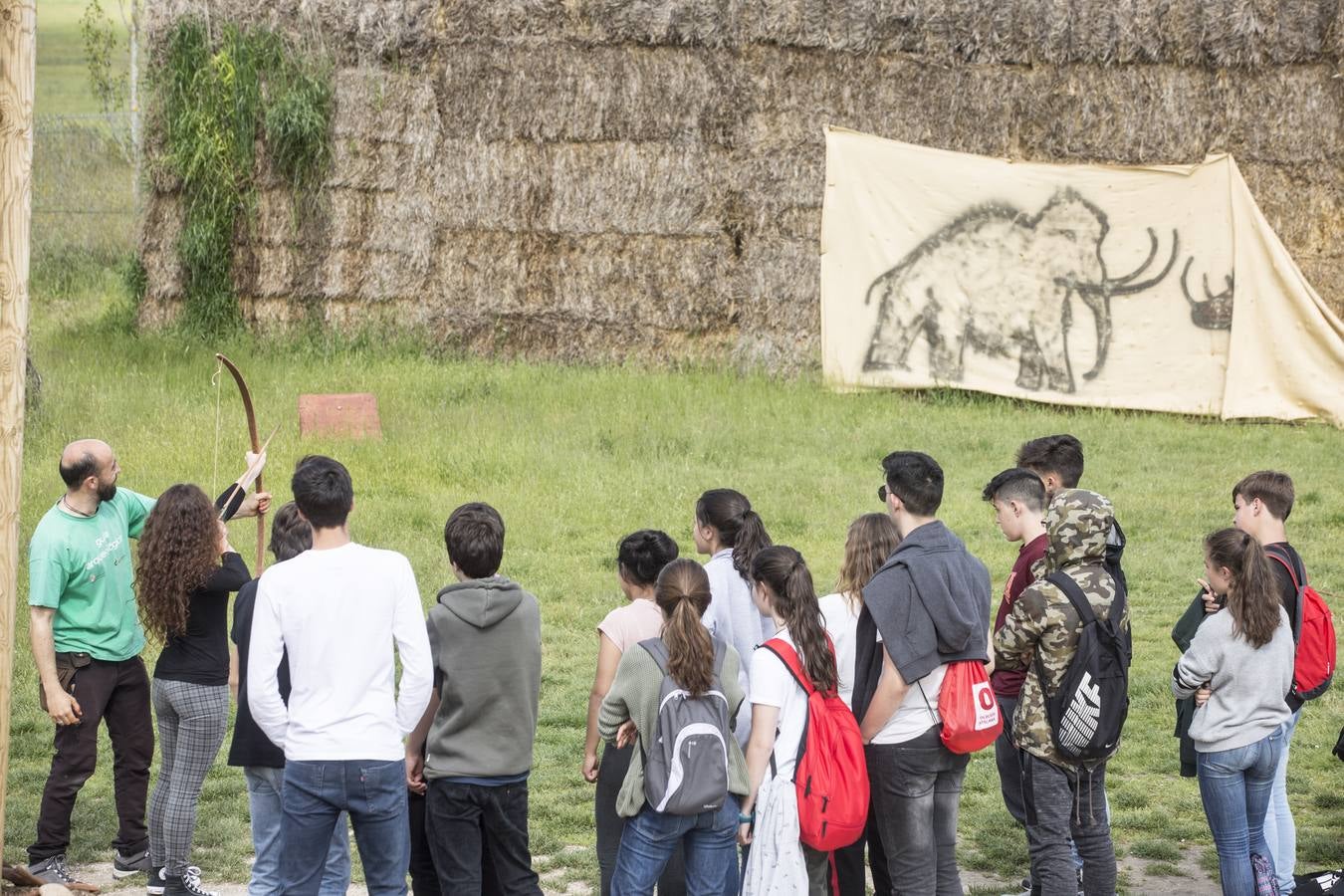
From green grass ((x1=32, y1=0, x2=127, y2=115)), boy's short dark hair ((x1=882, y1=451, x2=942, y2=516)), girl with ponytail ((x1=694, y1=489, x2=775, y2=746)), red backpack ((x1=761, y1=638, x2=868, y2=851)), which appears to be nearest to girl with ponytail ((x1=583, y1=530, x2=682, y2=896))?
girl with ponytail ((x1=694, y1=489, x2=775, y2=746))

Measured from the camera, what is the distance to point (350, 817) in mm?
4930

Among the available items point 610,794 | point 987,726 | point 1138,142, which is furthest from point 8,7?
point 1138,142

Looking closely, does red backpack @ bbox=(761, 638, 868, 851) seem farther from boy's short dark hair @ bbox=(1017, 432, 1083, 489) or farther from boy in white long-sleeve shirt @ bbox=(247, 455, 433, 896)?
boy's short dark hair @ bbox=(1017, 432, 1083, 489)

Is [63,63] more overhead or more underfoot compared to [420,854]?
more overhead

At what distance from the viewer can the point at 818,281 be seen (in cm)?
1616

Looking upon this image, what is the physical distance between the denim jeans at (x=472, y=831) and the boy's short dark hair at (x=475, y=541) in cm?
71

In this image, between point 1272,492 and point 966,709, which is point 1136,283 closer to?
point 1272,492

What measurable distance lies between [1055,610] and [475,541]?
78.6 inches

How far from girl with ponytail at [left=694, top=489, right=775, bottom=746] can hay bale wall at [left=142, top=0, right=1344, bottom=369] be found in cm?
1041

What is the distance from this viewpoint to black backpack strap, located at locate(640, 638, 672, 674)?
16.6 ft

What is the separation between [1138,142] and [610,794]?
12.2 m

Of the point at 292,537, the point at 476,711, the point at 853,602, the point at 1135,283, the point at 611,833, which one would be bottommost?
the point at 611,833

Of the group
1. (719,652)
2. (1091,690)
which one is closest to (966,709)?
(1091,690)

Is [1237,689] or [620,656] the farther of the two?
[1237,689]
